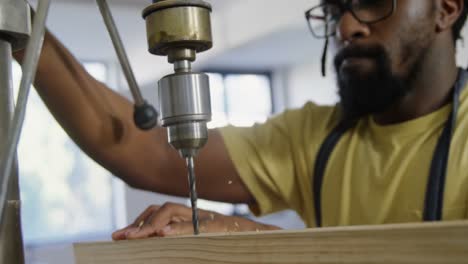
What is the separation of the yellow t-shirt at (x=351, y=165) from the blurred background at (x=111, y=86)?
3.57 feet

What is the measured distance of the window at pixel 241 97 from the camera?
11.7ft

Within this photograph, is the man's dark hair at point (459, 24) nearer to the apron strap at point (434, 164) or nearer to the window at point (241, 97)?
the apron strap at point (434, 164)

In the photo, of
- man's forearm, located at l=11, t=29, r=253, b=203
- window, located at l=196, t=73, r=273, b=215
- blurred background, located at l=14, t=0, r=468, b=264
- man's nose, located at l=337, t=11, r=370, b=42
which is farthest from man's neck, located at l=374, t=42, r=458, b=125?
window, located at l=196, t=73, r=273, b=215

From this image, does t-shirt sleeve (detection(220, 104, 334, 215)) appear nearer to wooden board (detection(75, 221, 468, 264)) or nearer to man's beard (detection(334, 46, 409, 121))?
man's beard (detection(334, 46, 409, 121))

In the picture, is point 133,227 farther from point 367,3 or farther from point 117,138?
point 367,3

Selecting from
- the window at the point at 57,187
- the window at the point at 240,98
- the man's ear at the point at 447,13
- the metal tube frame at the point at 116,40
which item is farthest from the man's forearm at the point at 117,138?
the window at the point at 240,98

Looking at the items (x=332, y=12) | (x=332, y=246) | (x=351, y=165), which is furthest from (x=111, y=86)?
(x=332, y=246)

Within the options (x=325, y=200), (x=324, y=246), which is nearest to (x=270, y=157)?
(x=325, y=200)

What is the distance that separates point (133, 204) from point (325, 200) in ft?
6.40

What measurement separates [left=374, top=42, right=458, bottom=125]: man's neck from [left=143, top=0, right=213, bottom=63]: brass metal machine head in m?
0.55

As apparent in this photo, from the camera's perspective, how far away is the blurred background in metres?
2.27

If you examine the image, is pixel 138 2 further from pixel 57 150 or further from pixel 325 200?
pixel 325 200

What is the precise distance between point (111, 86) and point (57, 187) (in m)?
0.57

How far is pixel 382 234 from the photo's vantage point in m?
0.23
